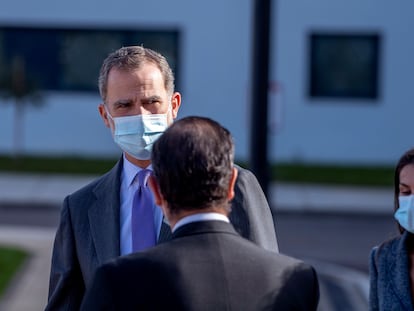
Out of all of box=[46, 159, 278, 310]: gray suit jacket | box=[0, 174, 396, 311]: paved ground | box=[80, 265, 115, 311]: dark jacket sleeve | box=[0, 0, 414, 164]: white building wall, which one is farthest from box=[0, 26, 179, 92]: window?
box=[80, 265, 115, 311]: dark jacket sleeve

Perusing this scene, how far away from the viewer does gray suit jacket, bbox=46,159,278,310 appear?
2951mm

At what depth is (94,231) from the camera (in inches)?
121

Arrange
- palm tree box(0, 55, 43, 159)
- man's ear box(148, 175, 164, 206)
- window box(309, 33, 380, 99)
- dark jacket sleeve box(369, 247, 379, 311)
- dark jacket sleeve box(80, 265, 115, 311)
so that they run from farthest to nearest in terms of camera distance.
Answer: window box(309, 33, 380, 99) → palm tree box(0, 55, 43, 159) → dark jacket sleeve box(369, 247, 379, 311) → man's ear box(148, 175, 164, 206) → dark jacket sleeve box(80, 265, 115, 311)

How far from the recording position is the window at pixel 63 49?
69.9ft

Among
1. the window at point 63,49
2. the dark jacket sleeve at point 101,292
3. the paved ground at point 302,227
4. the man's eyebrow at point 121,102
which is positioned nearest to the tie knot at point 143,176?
the man's eyebrow at point 121,102

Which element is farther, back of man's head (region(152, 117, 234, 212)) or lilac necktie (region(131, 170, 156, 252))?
lilac necktie (region(131, 170, 156, 252))

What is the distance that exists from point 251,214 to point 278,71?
18079 mm

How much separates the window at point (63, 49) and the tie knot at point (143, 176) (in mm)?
18219

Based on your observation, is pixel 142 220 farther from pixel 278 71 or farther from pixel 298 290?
pixel 278 71

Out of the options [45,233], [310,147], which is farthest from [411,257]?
[310,147]

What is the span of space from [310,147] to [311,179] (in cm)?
273

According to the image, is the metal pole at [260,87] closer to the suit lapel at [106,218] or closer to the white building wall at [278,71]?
the suit lapel at [106,218]

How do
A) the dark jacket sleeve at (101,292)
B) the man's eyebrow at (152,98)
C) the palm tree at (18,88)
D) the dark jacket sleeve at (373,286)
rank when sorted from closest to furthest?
the dark jacket sleeve at (101,292), the man's eyebrow at (152,98), the dark jacket sleeve at (373,286), the palm tree at (18,88)

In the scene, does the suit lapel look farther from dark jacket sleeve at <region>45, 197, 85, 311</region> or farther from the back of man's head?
the back of man's head
